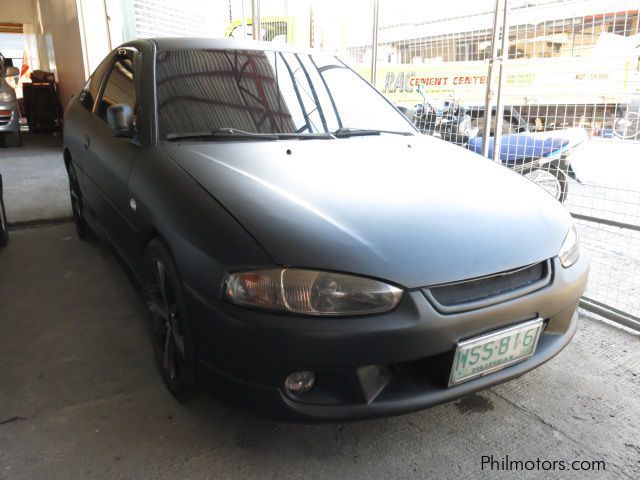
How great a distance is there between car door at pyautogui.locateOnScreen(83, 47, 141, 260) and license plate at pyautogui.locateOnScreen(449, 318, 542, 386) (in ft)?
4.69

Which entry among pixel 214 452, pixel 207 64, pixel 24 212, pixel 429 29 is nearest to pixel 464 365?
pixel 214 452

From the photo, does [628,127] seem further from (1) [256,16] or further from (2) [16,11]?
(2) [16,11]

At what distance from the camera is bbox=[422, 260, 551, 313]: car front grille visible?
1528 mm

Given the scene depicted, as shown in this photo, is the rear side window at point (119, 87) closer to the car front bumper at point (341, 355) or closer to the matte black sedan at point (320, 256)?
the matte black sedan at point (320, 256)

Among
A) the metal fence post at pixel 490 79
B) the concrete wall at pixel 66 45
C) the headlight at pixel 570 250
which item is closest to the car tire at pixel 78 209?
the metal fence post at pixel 490 79

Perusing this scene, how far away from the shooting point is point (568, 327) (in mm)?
1938

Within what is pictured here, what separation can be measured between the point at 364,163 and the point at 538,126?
222cm

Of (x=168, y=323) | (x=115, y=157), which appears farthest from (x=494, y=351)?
(x=115, y=157)

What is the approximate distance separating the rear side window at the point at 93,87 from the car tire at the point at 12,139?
20.6 feet

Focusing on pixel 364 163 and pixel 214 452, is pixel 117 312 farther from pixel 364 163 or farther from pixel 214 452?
pixel 364 163

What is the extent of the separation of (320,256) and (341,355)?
0.29 metres

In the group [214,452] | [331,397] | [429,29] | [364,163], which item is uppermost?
[429,29]

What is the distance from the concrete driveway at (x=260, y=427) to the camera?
1706 millimetres

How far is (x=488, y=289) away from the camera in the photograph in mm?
Result: 1619
